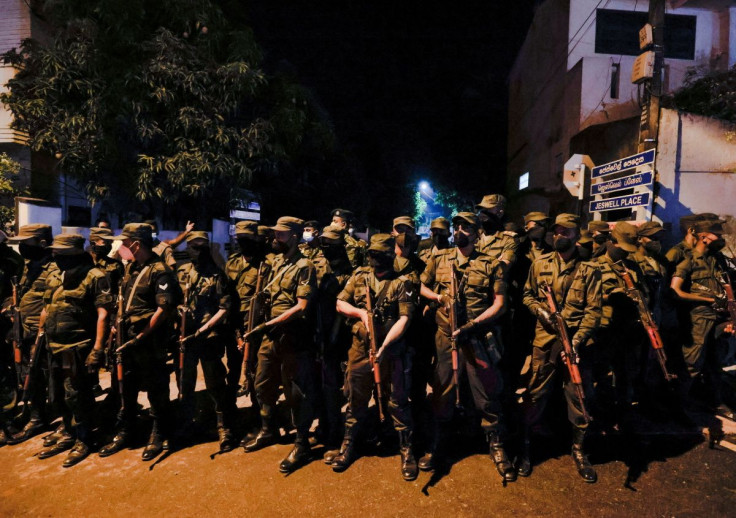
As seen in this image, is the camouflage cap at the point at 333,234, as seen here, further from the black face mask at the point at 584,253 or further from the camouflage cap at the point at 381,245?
the black face mask at the point at 584,253

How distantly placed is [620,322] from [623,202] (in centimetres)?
458

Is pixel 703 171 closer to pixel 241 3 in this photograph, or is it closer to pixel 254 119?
pixel 254 119

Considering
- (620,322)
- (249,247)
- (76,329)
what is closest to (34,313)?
(76,329)

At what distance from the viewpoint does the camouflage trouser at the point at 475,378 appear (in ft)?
12.7

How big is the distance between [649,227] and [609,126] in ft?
25.0

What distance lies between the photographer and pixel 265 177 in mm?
15305

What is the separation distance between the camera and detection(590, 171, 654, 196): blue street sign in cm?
770

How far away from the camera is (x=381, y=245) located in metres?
3.92

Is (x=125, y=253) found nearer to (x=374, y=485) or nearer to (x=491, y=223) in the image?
(x=374, y=485)

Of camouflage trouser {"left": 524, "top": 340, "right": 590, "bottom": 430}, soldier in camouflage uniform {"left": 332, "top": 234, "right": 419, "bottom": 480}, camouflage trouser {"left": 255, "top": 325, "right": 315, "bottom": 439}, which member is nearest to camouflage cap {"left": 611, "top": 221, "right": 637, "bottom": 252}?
camouflage trouser {"left": 524, "top": 340, "right": 590, "bottom": 430}

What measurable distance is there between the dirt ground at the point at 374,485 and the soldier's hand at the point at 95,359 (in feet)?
3.22

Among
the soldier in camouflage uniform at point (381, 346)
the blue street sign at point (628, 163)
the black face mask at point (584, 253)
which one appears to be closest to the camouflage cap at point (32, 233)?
the soldier in camouflage uniform at point (381, 346)

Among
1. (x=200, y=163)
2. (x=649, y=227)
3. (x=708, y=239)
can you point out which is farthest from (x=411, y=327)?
(x=200, y=163)

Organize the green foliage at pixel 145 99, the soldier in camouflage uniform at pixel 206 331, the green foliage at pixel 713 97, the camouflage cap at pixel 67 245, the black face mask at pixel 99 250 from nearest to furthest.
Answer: the camouflage cap at pixel 67 245
the soldier in camouflage uniform at pixel 206 331
the black face mask at pixel 99 250
the green foliage at pixel 713 97
the green foliage at pixel 145 99
